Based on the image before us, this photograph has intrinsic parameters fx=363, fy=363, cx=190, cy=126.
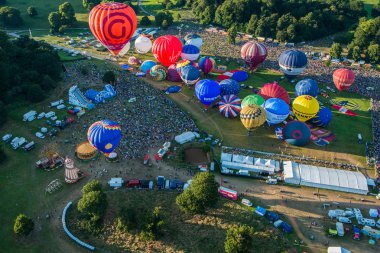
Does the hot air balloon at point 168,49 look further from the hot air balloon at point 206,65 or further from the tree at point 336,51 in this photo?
the tree at point 336,51

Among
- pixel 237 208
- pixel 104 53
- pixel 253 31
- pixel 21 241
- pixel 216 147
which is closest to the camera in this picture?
pixel 21 241

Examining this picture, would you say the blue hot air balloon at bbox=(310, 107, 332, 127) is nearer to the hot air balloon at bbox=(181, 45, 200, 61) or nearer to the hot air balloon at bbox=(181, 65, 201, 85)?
the hot air balloon at bbox=(181, 65, 201, 85)

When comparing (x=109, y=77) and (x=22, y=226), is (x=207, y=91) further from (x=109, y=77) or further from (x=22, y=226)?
(x=22, y=226)

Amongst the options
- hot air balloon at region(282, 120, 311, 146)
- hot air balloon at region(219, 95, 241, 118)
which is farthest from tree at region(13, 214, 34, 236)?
hot air balloon at region(282, 120, 311, 146)

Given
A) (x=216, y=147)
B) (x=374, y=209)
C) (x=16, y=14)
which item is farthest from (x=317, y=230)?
(x=16, y=14)

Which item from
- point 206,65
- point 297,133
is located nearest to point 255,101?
point 297,133

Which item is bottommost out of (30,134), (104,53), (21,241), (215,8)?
(21,241)

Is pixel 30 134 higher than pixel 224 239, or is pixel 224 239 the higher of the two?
pixel 30 134

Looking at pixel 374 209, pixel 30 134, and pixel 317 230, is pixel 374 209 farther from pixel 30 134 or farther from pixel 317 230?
pixel 30 134
